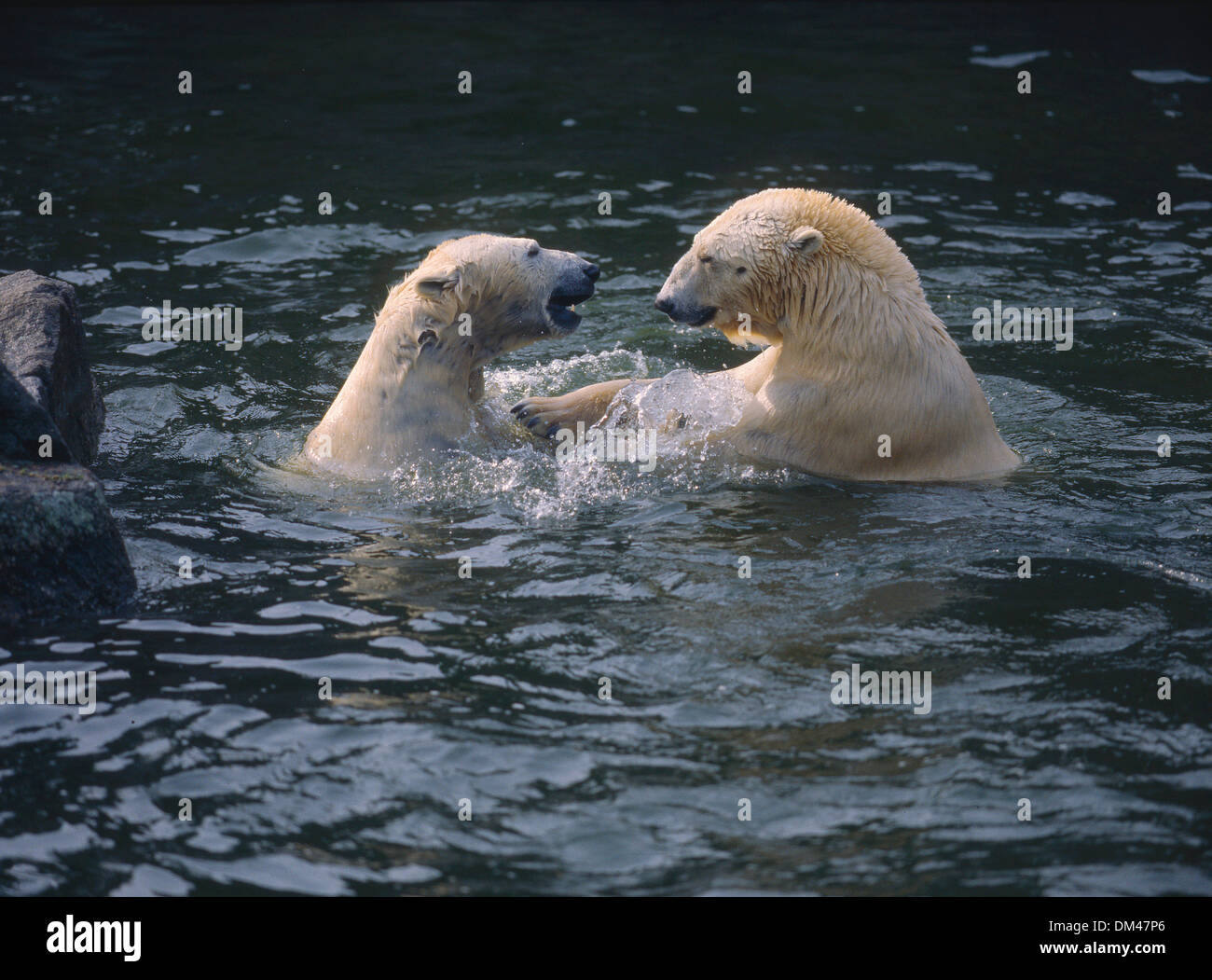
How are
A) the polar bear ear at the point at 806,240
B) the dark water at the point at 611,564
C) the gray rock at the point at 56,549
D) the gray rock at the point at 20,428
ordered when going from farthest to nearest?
the polar bear ear at the point at 806,240
the gray rock at the point at 20,428
the gray rock at the point at 56,549
the dark water at the point at 611,564

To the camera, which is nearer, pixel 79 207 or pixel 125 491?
pixel 125 491

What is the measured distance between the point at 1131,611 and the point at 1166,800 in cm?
131

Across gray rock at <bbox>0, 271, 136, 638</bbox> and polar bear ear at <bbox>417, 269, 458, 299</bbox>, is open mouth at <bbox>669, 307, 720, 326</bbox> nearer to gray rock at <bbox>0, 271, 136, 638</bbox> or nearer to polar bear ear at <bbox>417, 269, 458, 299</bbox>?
polar bear ear at <bbox>417, 269, 458, 299</bbox>

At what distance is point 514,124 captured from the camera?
12758mm

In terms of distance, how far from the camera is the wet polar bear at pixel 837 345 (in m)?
6.36

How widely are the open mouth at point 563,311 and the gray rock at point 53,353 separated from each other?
95.1 inches

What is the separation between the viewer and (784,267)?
21.1ft

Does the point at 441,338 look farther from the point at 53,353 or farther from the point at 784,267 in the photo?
the point at 53,353

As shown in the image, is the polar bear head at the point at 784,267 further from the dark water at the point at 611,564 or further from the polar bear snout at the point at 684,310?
the dark water at the point at 611,564

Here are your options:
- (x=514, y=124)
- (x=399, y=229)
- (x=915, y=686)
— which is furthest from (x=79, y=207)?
(x=915, y=686)

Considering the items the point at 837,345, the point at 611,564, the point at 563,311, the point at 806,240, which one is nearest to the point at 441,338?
Result: the point at 563,311

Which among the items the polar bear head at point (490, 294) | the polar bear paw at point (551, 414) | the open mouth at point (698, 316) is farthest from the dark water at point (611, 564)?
the open mouth at point (698, 316)

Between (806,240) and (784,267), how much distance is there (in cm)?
18
